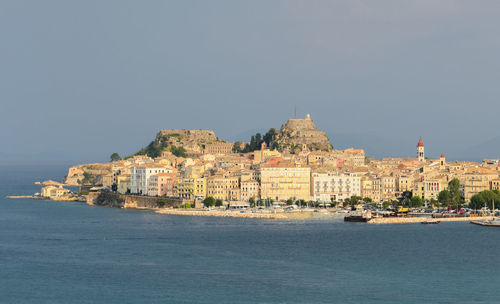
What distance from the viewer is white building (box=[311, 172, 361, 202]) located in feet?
279

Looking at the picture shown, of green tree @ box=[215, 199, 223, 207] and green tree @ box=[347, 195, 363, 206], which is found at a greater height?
green tree @ box=[347, 195, 363, 206]

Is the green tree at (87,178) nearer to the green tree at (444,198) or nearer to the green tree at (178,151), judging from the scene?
the green tree at (178,151)

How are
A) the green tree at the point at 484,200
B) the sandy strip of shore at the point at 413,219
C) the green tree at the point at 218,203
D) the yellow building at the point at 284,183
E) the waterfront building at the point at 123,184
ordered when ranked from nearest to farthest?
the sandy strip of shore at the point at 413,219
the green tree at the point at 484,200
the green tree at the point at 218,203
the yellow building at the point at 284,183
the waterfront building at the point at 123,184

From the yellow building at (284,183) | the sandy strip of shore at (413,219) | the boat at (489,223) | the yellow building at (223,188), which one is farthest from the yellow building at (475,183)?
the yellow building at (223,188)

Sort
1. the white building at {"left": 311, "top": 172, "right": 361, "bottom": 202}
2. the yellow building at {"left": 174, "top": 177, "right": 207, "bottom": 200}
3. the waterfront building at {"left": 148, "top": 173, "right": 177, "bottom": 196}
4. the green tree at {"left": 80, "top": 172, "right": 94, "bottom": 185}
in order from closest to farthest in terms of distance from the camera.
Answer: the white building at {"left": 311, "top": 172, "right": 361, "bottom": 202} < the yellow building at {"left": 174, "top": 177, "right": 207, "bottom": 200} < the waterfront building at {"left": 148, "top": 173, "right": 177, "bottom": 196} < the green tree at {"left": 80, "top": 172, "right": 94, "bottom": 185}

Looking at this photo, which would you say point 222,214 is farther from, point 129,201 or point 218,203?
point 129,201

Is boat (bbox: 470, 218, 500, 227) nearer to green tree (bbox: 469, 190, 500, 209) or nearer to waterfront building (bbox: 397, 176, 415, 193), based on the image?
green tree (bbox: 469, 190, 500, 209)

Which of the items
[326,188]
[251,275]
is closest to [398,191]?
Answer: [326,188]

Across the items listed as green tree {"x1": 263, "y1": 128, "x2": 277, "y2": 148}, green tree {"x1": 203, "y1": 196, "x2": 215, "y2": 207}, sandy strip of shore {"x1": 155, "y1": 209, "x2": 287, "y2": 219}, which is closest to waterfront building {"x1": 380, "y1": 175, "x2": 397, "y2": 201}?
sandy strip of shore {"x1": 155, "y1": 209, "x2": 287, "y2": 219}

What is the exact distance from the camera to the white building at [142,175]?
92938 mm

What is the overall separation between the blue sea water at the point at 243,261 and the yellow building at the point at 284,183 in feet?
41.3

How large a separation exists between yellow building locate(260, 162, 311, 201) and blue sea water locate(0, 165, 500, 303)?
41.3ft

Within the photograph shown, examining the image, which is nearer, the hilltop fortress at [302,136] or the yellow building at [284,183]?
the yellow building at [284,183]

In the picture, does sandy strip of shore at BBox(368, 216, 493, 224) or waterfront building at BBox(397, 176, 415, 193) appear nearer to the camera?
sandy strip of shore at BBox(368, 216, 493, 224)
